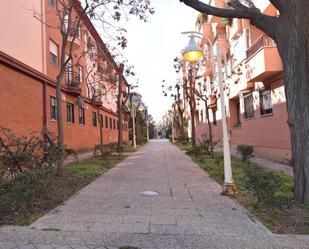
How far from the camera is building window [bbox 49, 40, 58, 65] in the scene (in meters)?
22.3

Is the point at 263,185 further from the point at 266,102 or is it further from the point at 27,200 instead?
the point at 266,102

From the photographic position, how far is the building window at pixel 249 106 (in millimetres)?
20980

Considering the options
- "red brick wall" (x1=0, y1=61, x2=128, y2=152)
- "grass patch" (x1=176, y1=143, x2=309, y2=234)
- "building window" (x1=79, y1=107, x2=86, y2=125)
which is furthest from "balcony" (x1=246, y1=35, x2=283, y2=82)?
"building window" (x1=79, y1=107, x2=86, y2=125)

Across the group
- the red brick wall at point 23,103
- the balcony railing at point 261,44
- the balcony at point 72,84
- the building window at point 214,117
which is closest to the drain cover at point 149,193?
A: the red brick wall at point 23,103

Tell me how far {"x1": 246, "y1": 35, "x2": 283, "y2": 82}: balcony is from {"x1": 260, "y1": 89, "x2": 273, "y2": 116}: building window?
0.94 m

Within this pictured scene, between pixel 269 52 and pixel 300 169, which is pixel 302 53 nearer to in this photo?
pixel 300 169

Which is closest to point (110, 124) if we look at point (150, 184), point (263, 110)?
point (263, 110)

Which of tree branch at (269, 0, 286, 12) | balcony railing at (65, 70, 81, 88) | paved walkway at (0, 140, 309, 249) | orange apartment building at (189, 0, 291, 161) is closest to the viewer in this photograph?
paved walkway at (0, 140, 309, 249)

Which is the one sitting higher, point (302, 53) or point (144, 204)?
point (302, 53)

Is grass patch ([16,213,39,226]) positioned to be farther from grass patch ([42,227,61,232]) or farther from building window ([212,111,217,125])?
building window ([212,111,217,125])

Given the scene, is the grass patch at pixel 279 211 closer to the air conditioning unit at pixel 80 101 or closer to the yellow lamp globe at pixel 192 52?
the yellow lamp globe at pixel 192 52

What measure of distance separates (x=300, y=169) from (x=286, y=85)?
1733 millimetres

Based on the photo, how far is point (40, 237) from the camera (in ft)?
18.6

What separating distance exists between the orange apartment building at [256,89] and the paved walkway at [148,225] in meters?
5.90
